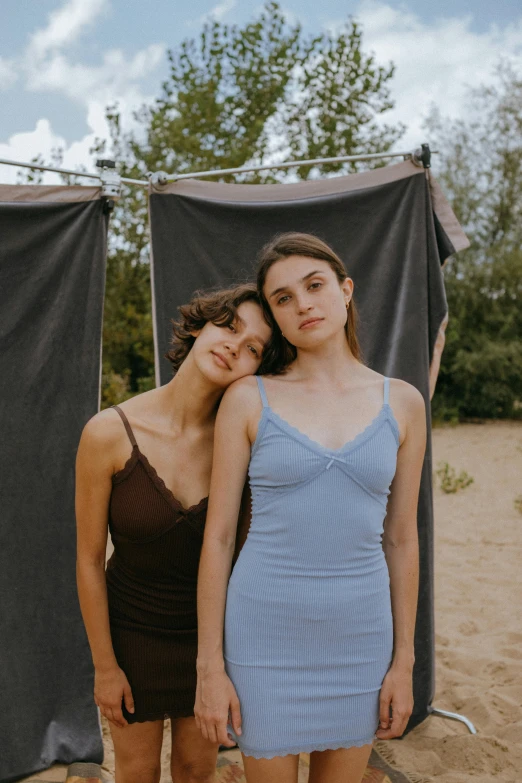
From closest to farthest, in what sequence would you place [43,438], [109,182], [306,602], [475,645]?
[306,602] < [109,182] < [43,438] < [475,645]

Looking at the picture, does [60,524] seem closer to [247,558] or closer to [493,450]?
[247,558]

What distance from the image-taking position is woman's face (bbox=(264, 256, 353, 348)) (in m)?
1.82

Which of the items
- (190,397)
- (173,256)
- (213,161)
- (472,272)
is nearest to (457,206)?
(472,272)

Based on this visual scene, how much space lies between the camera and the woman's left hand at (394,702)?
174 centimetres

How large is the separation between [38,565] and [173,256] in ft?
4.72

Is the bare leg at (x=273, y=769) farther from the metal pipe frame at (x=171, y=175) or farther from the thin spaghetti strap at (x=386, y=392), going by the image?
the metal pipe frame at (x=171, y=175)

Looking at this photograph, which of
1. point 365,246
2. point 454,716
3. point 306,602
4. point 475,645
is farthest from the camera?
point 475,645

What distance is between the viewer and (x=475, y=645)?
171 inches

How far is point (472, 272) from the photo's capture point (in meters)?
15.3

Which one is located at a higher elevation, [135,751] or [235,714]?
[235,714]

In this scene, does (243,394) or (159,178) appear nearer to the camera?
(243,394)

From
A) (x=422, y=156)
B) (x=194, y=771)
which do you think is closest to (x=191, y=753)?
(x=194, y=771)

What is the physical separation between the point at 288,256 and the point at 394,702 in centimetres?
122

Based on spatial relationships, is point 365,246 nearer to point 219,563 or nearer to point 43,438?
point 43,438
